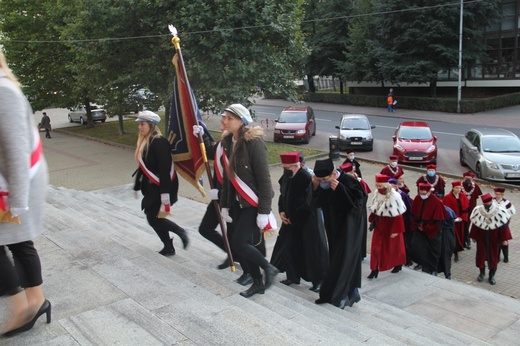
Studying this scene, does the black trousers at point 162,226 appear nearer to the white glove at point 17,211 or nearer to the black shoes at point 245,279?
the black shoes at point 245,279

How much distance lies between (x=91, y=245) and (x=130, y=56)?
15.7 m

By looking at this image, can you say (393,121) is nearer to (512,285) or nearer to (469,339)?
(512,285)

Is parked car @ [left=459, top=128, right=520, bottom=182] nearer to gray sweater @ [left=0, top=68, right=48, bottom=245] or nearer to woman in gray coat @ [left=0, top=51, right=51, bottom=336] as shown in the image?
woman in gray coat @ [left=0, top=51, right=51, bottom=336]

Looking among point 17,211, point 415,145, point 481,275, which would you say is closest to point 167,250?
point 17,211

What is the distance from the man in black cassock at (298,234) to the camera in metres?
6.24

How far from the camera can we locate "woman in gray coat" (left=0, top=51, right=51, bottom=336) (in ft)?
10.3

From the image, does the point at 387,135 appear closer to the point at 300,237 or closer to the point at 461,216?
the point at 461,216

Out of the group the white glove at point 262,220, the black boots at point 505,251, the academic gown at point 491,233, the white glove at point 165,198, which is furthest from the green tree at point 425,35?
the white glove at point 262,220

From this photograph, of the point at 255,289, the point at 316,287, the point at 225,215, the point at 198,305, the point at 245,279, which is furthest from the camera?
the point at 316,287

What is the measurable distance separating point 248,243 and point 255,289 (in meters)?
0.48

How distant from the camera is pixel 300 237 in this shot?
21.7 ft

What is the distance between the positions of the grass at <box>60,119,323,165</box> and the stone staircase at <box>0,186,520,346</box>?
1289 centimetres

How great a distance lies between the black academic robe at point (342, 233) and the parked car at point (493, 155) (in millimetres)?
12363

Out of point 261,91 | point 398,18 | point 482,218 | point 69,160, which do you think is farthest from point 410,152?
point 398,18
